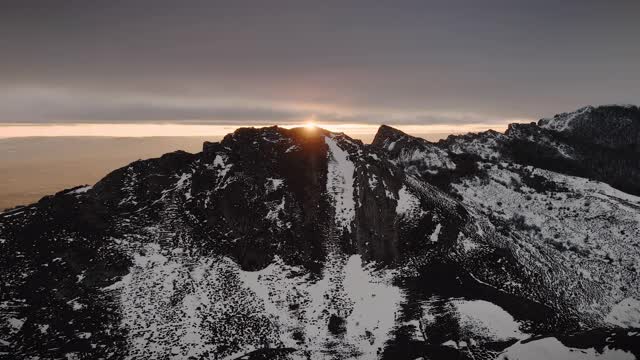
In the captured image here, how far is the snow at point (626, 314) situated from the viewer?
63400mm

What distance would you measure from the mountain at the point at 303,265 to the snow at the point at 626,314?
12.9 inches

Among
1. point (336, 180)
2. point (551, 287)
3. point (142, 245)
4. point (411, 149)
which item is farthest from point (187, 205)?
point (411, 149)

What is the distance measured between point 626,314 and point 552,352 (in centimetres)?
3375

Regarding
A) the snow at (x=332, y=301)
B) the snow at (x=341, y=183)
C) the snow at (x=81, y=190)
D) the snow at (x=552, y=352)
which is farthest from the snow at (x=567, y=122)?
the snow at (x=81, y=190)

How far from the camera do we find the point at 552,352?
42.9m

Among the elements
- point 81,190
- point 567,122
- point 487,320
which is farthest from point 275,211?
point 567,122

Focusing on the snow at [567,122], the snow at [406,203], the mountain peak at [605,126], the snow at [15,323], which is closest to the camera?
the snow at [15,323]

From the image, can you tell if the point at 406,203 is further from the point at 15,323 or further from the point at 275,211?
the point at 15,323

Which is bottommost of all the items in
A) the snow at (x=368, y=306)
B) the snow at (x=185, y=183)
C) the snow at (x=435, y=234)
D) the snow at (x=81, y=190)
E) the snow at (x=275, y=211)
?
the snow at (x=368, y=306)

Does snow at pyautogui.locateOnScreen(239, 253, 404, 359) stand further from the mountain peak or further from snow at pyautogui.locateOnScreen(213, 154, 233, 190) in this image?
the mountain peak

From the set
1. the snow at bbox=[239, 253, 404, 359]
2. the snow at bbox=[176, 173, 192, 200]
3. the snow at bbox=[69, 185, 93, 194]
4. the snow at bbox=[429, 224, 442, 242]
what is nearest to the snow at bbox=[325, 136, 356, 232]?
the snow at bbox=[239, 253, 404, 359]

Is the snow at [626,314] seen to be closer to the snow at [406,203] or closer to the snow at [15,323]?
the snow at [406,203]

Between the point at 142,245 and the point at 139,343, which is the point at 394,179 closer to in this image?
the point at 142,245

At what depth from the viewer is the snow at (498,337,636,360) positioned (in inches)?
1610
